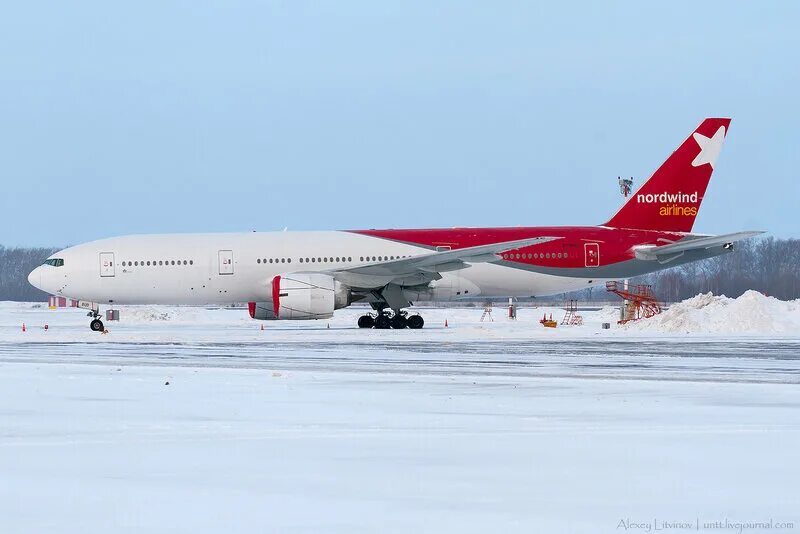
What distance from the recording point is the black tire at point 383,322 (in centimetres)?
3497

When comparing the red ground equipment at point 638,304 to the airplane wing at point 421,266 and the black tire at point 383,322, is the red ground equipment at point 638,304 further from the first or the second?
the black tire at point 383,322

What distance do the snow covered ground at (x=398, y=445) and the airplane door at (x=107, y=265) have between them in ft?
54.5

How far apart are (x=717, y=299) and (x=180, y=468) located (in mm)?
33340

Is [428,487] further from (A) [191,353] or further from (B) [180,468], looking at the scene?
(A) [191,353]

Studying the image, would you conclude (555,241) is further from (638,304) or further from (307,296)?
(638,304)

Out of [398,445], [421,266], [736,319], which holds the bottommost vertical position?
[398,445]

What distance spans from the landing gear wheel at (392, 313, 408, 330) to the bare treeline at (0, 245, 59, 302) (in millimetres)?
79361

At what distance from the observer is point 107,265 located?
35.5 m

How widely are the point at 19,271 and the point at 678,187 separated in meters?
113

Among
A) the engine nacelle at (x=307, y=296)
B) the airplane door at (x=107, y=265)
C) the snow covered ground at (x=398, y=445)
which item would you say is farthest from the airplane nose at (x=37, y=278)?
the snow covered ground at (x=398, y=445)

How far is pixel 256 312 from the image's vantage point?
3625cm

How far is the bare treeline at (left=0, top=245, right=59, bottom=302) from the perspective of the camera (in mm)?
112438

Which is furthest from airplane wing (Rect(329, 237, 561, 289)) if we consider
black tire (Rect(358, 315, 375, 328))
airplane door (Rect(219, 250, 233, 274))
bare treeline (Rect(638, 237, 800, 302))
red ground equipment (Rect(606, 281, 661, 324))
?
bare treeline (Rect(638, 237, 800, 302))

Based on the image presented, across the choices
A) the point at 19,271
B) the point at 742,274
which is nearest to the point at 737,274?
the point at 742,274
